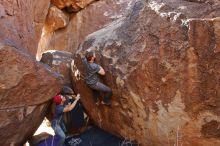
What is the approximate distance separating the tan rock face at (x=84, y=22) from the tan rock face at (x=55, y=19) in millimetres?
200

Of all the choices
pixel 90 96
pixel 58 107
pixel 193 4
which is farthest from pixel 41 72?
Answer: pixel 193 4

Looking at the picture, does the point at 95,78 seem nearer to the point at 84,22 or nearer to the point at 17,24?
the point at 17,24

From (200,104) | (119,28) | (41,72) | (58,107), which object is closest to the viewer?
(200,104)

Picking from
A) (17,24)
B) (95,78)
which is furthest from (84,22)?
(95,78)

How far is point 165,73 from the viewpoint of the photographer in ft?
16.3

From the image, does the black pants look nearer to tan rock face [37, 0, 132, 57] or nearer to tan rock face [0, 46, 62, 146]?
tan rock face [0, 46, 62, 146]

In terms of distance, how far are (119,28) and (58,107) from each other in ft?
5.69

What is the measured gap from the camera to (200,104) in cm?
473

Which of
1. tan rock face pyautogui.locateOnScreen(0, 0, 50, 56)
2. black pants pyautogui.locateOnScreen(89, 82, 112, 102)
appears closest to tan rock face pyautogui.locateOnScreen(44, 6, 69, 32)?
tan rock face pyautogui.locateOnScreen(0, 0, 50, 56)

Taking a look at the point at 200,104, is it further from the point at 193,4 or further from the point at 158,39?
the point at 193,4

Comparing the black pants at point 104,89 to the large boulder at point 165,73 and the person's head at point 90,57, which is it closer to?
the large boulder at point 165,73

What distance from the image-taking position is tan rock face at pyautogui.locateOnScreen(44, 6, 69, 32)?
34.8 feet

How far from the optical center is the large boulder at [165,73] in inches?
184

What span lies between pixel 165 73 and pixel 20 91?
2.05 metres
